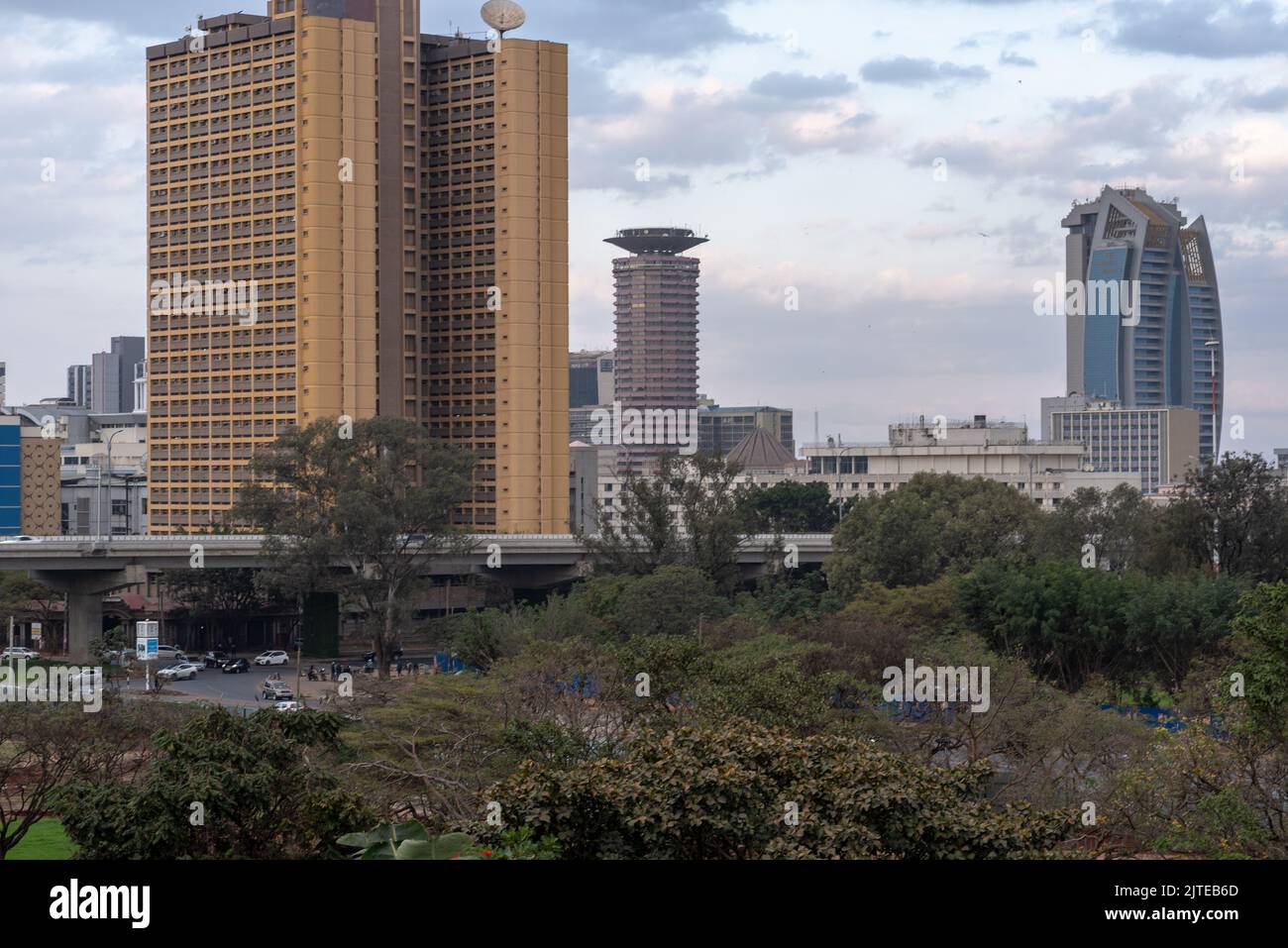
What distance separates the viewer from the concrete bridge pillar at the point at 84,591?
6066 centimetres

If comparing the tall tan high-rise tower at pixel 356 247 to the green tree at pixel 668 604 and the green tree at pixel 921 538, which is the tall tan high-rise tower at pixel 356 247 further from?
the green tree at pixel 668 604

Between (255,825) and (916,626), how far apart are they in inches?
1261

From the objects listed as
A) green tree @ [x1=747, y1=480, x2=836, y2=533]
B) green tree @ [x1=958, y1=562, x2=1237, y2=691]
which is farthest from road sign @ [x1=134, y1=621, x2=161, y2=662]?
green tree @ [x1=747, y1=480, x2=836, y2=533]

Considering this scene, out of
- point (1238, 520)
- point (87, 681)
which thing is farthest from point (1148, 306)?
point (87, 681)

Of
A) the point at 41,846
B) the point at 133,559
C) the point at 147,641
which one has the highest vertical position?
the point at 133,559

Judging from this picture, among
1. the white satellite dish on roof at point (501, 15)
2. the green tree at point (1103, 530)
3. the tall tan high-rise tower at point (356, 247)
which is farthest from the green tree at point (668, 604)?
the white satellite dish on roof at point (501, 15)

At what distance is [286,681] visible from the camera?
184ft

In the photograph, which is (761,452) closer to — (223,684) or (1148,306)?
(1148,306)

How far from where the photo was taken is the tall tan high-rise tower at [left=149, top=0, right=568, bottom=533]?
83.8 metres

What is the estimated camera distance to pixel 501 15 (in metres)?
86.8

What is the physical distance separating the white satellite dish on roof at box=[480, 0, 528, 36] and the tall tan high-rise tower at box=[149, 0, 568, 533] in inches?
49.8

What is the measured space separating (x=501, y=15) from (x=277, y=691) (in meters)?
49.2

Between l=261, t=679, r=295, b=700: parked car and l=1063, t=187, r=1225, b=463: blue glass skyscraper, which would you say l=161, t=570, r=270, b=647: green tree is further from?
l=1063, t=187, r=1225, b=463: blue glass skyscraper
